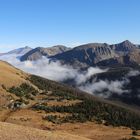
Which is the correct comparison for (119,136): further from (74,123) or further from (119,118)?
(119,118)

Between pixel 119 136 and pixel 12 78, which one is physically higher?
pixel 12 78

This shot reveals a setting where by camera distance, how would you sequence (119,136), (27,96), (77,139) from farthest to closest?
(27,96), (119,136), (77,139)

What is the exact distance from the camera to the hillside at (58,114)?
113m

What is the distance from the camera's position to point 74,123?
121812 mm

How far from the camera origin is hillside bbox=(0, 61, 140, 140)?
113m

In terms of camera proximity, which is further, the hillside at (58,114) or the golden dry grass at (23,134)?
the hillside at (58,114)

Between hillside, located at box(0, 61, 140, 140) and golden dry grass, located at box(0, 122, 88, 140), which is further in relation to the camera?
hillside, located at box(0, 61, 140, 140)

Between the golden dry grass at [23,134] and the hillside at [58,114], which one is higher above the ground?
the golden dry grass at [23,134]

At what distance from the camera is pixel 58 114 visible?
132500 millimetres

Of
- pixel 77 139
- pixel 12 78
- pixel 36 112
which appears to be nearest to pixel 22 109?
pixel 36 112

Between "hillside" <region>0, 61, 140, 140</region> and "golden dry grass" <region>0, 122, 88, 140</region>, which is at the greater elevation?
"golden dry grass" <region>0, 122, 88, 140</region>

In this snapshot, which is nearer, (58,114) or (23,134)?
(23,134)

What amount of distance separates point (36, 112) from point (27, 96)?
27.6m

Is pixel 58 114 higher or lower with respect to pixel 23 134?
lower
